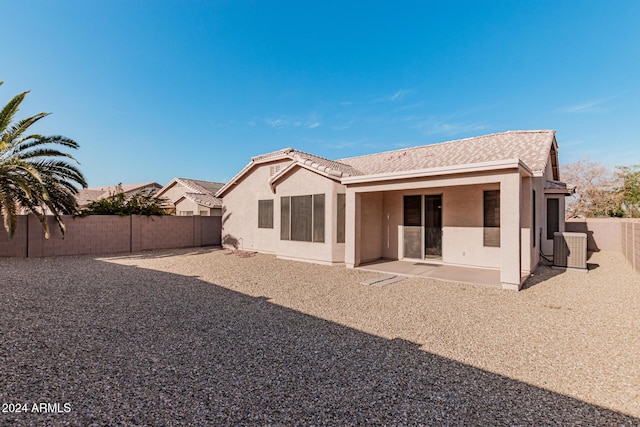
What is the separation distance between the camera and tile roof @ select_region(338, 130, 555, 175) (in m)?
10.7

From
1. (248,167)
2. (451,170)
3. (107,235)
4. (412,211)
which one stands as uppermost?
(248,167)

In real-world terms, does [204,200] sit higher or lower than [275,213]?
higher

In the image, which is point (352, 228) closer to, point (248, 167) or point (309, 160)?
point (309, 160)

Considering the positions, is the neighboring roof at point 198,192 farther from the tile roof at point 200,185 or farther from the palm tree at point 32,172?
the palm tree at point 32,172

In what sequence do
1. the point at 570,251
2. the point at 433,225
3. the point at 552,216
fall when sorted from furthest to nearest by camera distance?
the point at 552,216 → the point at 433,225 → the point at 570,251

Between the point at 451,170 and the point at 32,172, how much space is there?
14.2 m

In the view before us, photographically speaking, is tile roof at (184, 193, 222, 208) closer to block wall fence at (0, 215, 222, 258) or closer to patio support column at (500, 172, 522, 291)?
block wall fence at (0, 215, 222, 258)

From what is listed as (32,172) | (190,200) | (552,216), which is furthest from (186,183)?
(552,216)

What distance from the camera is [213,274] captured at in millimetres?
9609

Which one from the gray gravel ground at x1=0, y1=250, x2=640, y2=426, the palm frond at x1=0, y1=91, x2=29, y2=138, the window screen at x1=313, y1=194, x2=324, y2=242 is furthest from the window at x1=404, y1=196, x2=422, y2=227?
the palm frond at x1=0, y1=91, x2=29, y2=138

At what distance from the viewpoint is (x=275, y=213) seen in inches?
524

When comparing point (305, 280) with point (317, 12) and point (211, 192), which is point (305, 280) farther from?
point (211, 192)

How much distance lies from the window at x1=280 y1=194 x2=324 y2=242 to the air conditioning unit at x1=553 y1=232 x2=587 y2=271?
8.66 m

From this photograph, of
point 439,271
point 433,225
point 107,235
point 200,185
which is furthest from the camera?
point 200,185
